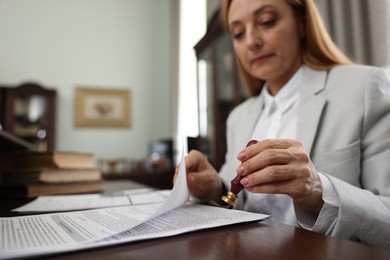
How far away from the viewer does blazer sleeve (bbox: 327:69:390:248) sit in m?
0.46

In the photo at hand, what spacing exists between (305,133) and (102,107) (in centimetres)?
320

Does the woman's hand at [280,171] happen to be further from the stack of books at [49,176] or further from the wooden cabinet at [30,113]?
the wooden cabinet at [30,113]

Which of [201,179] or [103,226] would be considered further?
[201,179]

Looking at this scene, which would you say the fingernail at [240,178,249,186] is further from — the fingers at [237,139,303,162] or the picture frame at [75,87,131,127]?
the picture frame at [75,87,131,127]

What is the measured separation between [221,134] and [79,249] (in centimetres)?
174

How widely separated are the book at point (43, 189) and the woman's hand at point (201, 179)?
1.45 feet

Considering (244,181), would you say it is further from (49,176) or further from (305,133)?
(49,176)

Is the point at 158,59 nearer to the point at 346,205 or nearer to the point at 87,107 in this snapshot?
the point at 87,107

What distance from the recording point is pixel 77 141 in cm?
340

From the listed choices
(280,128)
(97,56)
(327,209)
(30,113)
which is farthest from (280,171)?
(97,56)

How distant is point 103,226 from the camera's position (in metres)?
0.38

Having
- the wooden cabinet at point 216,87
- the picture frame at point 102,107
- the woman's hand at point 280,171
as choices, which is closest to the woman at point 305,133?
the woman's hand at point 280,171

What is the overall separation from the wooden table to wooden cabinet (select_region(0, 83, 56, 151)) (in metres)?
3.00

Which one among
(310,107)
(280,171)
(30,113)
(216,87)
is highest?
(216,87)
